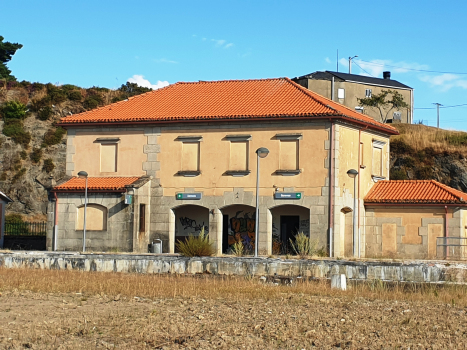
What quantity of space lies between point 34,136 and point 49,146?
6.64ft

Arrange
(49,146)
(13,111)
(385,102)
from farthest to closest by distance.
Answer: (385,102)
(13,111)
(49,146)

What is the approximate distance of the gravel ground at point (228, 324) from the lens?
41.7 ft

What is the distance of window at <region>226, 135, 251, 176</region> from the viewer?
1474 inches

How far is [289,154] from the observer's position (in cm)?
3688

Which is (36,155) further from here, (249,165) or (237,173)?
(249,165)

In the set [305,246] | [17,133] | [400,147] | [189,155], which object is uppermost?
[17,133]

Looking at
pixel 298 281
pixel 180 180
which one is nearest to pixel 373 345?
pixel 298 281

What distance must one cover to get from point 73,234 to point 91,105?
3556cm

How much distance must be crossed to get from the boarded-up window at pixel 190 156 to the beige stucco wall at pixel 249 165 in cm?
25

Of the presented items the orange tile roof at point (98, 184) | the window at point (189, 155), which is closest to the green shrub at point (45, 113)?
the orange tile roof at point (98, 184)

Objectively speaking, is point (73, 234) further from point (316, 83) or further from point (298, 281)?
point (316, 83)

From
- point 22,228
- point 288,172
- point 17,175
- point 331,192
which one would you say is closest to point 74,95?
point 17,175

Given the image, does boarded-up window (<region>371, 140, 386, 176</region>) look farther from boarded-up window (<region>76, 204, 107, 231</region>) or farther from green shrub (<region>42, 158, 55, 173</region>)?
green shrub (<region>42, 158, 55, 173</region>)

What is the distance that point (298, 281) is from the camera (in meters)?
22.8
